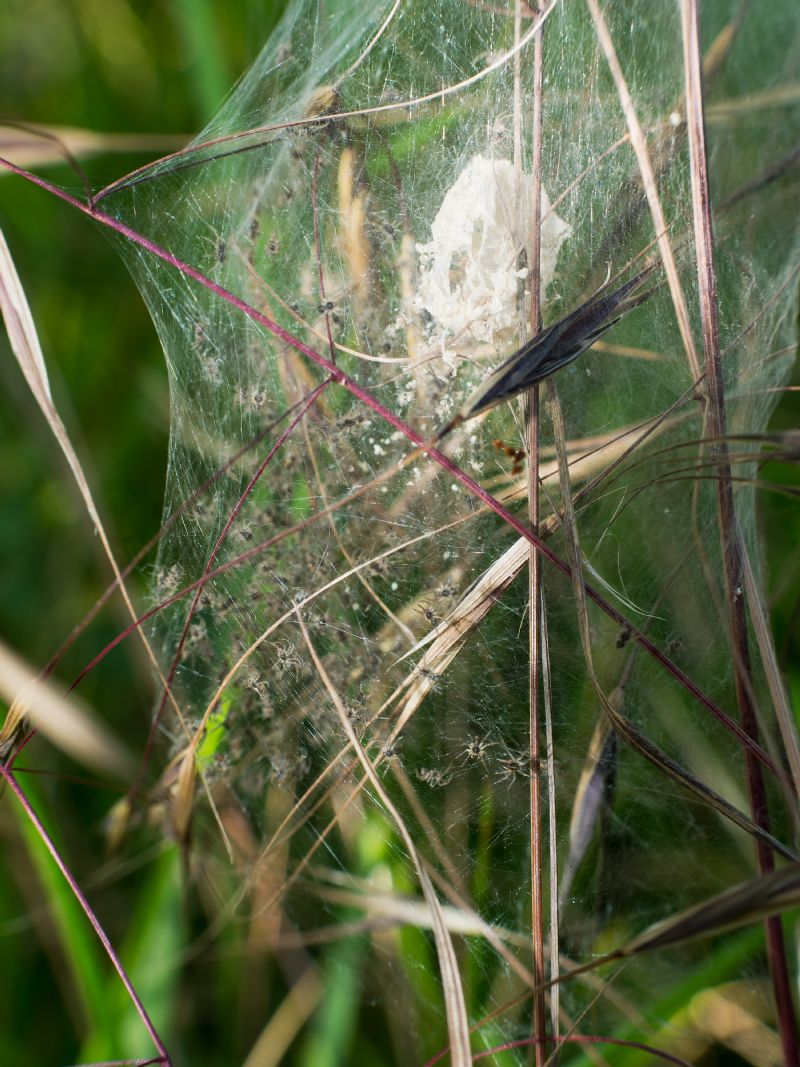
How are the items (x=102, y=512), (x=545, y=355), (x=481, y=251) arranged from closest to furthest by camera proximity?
1. (x=545, y=355)
2. (x=481, y=251)
3. (x=102, y=512)

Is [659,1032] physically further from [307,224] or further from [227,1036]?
[307,224]

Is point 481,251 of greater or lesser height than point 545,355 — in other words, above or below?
above

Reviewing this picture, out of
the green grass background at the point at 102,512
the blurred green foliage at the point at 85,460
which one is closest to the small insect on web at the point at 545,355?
the green grass background at the point at 102,512

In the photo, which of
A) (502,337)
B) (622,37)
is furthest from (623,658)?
(622,37)

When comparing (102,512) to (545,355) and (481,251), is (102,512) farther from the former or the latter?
(545,355)

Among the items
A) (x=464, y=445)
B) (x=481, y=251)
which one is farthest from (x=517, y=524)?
(x=481, y=251)

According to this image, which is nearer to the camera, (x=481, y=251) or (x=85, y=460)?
(x=481, y=251)

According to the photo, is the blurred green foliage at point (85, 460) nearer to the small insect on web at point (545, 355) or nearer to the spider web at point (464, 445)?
the spider web at point (464, 445)
